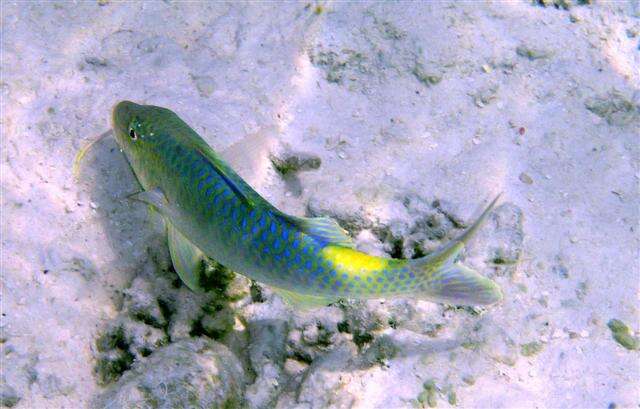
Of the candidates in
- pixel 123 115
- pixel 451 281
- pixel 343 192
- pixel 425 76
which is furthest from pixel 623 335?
pixel 123 115

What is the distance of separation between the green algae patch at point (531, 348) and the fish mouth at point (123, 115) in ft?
10.1

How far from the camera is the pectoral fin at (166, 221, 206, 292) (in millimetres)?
3309

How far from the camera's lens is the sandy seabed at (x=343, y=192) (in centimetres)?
328

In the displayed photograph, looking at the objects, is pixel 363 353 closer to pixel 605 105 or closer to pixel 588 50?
pixel 605 105

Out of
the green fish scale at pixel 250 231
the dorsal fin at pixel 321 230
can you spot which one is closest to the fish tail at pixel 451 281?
the dorsal fin at pixel 321 230

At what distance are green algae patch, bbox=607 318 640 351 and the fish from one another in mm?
1366

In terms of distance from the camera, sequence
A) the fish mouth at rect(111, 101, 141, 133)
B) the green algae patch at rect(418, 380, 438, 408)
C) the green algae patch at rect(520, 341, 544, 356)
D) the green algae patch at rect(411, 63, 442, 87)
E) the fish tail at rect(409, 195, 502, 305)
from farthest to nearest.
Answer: the green algae patch at rect(411, 63, 442, 87)
the fish mouth at rect(111, 101, 141, 133)
the green algae patch at rect(520, 341, 544, 356)
the green algae patch at rect(418, 380, 438, 408)
the fish tail at rect(409, 195, 502, 305)

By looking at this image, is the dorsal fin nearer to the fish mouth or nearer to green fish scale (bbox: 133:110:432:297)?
green fish scale (bbox: 133:110:432:297)

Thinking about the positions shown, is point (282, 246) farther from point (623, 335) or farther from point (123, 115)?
point (623, 335)

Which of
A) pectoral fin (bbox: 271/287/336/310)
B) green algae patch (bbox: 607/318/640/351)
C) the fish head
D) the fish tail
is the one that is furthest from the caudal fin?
the fish head

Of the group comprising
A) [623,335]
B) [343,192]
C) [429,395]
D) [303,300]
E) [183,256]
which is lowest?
[183,256]

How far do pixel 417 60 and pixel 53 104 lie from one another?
312cm

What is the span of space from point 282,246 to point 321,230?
0.23 m

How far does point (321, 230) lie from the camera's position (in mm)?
2811
